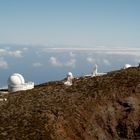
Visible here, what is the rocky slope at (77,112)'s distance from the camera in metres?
51.0

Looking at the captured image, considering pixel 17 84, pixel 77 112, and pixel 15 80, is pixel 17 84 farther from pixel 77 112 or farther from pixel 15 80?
pixel 77 112

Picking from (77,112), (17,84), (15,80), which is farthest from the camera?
(17,84)

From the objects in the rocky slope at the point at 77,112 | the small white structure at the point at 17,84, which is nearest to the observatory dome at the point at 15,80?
the small white structure at the point at 17,84

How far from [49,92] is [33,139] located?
42.4 feet

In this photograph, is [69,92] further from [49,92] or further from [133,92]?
[133,92]

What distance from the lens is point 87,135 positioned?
53.5 m

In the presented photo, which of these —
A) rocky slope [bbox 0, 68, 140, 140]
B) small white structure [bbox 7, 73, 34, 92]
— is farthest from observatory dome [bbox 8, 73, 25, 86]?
rocky slope [bbox 0, 68, 140, 140]

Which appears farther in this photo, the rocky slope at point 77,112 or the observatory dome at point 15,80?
the observatory dome at point 15,80

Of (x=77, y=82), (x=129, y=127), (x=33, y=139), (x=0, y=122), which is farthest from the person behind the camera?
(x=77, y=82)

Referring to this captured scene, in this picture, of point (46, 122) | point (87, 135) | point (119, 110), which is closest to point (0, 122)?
point (46, 122)

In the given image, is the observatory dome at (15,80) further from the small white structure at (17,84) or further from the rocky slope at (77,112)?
the rocky slope at (77,112)

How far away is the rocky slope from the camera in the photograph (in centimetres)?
5103

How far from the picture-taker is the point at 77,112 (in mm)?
54875

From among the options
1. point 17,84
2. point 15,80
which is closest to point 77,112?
point 15,80
